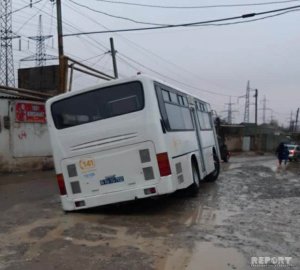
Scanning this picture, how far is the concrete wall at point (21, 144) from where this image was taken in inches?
734

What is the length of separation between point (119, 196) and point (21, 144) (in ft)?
34.4

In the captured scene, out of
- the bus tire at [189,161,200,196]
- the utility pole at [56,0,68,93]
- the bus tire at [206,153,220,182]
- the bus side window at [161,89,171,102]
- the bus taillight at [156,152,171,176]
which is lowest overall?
the bus tire at [206,153,220,182]

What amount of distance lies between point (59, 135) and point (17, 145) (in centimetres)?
935

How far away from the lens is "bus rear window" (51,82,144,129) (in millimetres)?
10227

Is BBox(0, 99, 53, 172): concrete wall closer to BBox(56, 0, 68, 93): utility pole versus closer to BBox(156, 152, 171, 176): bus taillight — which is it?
BBox(56, 0, 68, 93): utility pole

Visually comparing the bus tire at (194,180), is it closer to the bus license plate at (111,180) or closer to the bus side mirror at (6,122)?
the bus license plate at (111,180)

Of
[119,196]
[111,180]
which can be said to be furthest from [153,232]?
[111,180]

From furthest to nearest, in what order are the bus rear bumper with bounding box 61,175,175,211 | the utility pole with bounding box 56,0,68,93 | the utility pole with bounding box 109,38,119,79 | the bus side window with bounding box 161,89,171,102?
the utility pole with bounding box 109,38,119,79, the utility pole with bounding box 56,0,68,93, the bus side window with bounding box 161,89,171,102, the bus rear bumper with bounding box 61,175,175,211

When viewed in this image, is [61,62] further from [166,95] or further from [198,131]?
[166,95]

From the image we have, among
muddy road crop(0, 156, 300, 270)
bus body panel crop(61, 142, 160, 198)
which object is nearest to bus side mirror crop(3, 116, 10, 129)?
muddy road crop(0, 156, 300, 270)

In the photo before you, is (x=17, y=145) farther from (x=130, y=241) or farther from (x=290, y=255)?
(x=290, y=255)

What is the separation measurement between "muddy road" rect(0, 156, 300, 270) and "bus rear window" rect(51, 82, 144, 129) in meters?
2.06

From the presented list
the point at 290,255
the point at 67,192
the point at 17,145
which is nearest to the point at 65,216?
the point at 67,192

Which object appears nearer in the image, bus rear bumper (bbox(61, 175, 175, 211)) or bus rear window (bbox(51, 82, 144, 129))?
bus rear bumper (bbox(61, 175, 175, 211))
